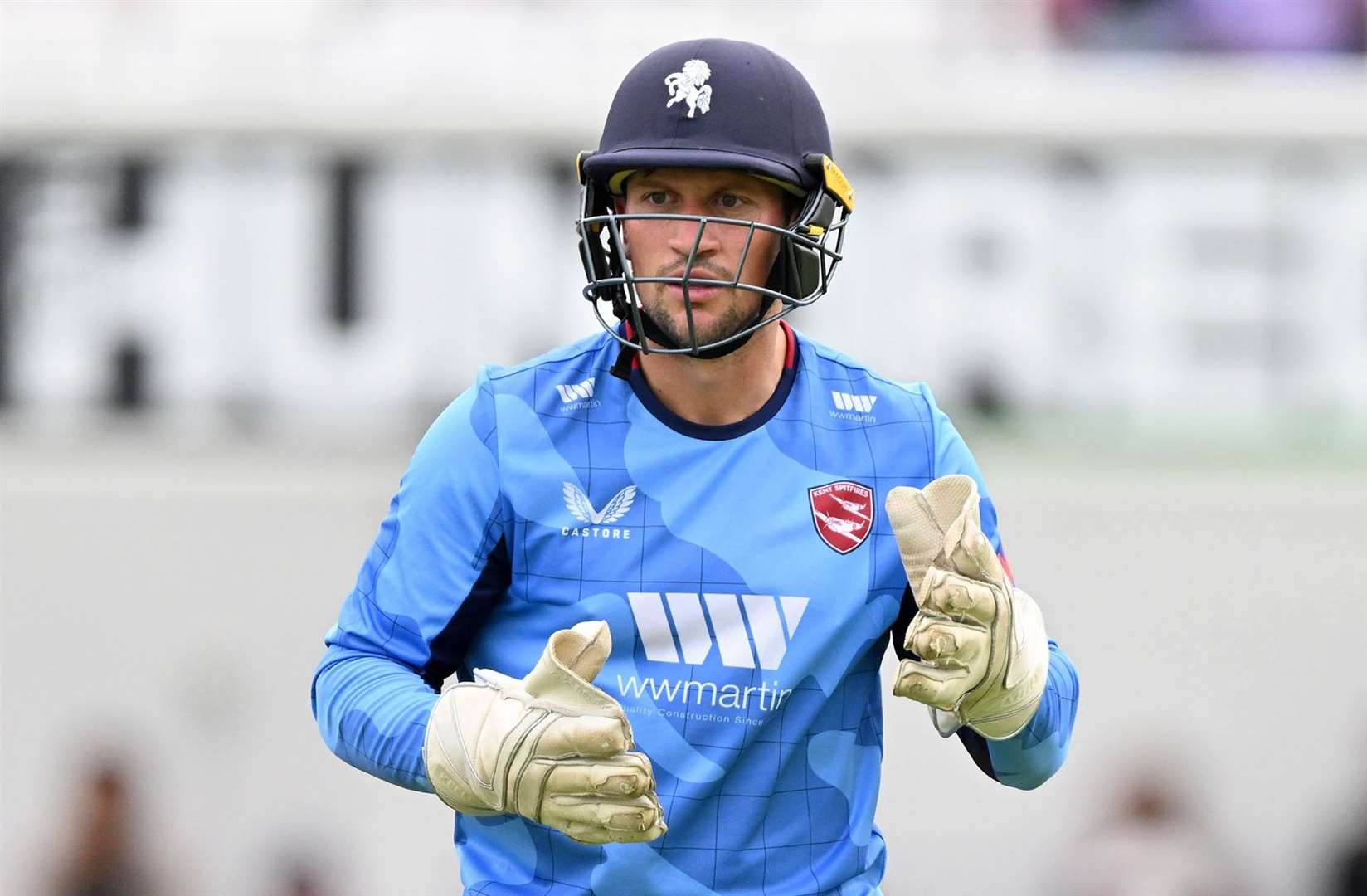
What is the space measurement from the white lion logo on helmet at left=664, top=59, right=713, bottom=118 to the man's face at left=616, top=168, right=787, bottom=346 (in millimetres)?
98

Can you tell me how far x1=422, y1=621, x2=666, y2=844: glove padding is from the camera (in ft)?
7.80

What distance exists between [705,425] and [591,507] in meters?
0.22

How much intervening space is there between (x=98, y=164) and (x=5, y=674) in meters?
2.37

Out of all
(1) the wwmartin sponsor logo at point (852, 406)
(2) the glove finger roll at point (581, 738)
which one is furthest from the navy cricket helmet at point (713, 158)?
(2) the glove finger roll at point (581, 738)

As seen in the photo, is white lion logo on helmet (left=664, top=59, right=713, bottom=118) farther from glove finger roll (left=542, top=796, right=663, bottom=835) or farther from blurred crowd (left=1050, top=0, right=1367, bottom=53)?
blurred crowd (left=1050, top=0, right=1367, bottom=53)

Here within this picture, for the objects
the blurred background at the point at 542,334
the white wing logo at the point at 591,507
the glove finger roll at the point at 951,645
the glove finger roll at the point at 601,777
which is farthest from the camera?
the blurred background at the point at 542,334

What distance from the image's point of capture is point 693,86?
2854mm

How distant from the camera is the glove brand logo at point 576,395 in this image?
111 inches

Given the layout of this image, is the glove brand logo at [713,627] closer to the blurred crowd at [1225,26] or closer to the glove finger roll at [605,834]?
the glove finger roll at [605,834]

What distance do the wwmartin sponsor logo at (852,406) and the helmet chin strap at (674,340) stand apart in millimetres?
168

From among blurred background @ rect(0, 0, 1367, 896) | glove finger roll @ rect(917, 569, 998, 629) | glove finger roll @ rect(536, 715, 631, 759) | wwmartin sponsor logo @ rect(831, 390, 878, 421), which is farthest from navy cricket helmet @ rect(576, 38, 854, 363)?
blurred background @ rect(0, 0, 1367, 896)

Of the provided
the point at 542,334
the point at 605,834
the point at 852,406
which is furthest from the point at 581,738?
the point at 542,334

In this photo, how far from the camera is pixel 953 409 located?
8680mm

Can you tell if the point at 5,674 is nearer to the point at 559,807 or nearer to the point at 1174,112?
the point at 1174,112
